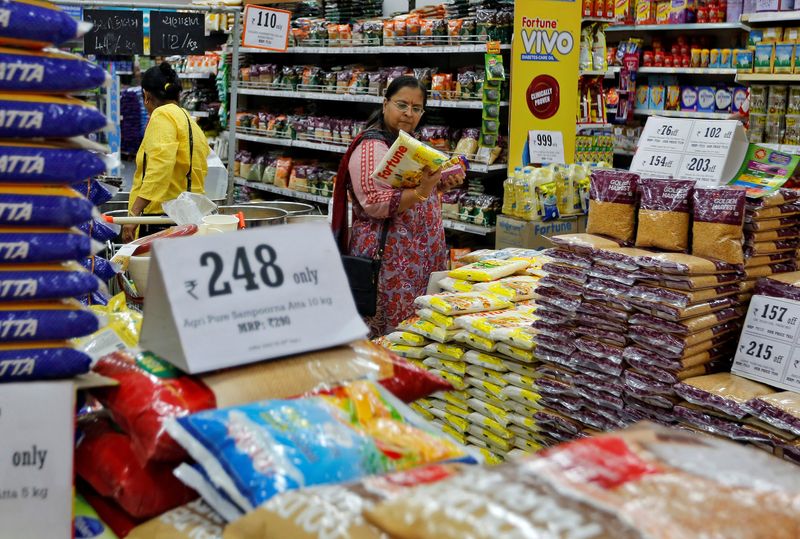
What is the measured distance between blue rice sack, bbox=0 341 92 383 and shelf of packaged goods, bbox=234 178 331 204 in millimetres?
5517

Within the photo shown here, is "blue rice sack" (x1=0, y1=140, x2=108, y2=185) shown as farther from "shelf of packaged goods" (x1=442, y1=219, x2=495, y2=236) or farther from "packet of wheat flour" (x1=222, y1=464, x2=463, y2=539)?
"shelf of packaged goods" (x1=442, y1=219, x2=495, y2=236)

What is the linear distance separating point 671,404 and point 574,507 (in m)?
1.74

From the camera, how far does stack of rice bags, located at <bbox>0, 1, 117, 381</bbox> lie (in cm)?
144

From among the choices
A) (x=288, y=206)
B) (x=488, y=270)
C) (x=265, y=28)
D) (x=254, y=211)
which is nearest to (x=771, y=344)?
(x=488, y=270)

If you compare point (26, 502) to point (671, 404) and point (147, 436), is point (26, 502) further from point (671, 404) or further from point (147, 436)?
point (671, 404)

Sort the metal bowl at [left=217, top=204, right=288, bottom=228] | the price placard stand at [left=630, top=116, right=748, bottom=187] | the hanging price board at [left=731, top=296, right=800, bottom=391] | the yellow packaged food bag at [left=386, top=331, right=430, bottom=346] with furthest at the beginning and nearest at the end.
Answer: the metal bowl at [left=217, top=204, right=288, bottom=228] → the yellow packaged food bag at [left=386, top=331, right=430, bottom=346] → the price placard stand at [left=630, top=116, right=748, bottom=187] → the hanging price board at [left=731, top=296, right=800, bottom=391]

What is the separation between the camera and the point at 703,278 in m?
2.55

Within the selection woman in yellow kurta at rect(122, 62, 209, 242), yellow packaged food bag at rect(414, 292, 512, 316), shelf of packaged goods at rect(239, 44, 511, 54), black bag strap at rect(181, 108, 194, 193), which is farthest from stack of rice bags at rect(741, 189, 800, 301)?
black bag strap at rect(181, 108, 194, 193)

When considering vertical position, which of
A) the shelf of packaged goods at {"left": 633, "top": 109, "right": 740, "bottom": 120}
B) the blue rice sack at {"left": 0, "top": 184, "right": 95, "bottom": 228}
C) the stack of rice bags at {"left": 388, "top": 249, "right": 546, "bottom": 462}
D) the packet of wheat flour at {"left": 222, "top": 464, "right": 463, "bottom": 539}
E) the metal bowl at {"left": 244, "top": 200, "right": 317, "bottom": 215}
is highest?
the shelf of packaged goods at {"left": 633, "top": 109, "right": 740, "bottom": 120}

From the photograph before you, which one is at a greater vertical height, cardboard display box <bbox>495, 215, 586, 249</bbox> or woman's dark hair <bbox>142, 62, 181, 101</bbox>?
woman's dark hair <bbox>142, 62, 181, 101</bbox>

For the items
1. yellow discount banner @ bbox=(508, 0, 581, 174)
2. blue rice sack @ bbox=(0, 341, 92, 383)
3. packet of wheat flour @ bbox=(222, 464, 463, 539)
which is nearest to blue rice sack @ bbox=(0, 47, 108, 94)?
blue rice sack @ bbox=(0, 341, 92, 383)

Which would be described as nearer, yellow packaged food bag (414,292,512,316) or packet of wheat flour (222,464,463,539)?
packet of wheat flour (222,464,463,539)

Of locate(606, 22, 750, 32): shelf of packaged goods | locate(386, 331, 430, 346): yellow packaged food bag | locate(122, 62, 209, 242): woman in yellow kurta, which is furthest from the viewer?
locate(606, 22, 750, 32): shelf of packaged goods

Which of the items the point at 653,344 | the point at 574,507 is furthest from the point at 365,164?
the point at 574,507
